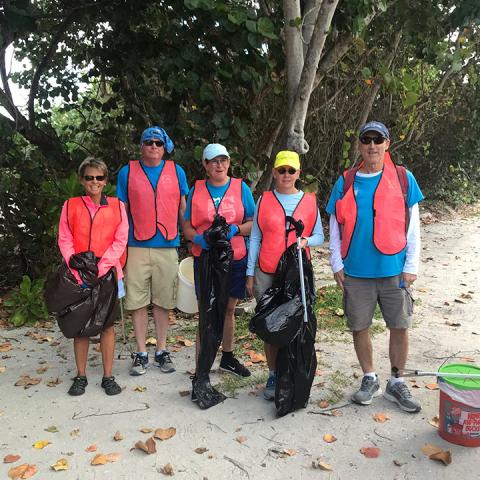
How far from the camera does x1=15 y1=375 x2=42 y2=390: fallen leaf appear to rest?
414cm

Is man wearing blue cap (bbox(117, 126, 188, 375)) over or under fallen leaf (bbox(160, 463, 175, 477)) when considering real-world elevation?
over

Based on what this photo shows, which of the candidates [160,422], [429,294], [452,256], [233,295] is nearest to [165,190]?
[233,295]

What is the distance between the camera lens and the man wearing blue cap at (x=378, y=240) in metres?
3.42

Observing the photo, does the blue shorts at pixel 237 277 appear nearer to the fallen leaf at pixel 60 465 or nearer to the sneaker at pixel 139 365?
the sneaker at pixel 139 365

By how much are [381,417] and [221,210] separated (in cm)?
185

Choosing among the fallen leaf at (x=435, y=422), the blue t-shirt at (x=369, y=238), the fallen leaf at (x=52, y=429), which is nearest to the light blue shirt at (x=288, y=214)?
the blue t-shirt at (x=369, y=238)

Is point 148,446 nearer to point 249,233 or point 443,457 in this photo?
point 249,233

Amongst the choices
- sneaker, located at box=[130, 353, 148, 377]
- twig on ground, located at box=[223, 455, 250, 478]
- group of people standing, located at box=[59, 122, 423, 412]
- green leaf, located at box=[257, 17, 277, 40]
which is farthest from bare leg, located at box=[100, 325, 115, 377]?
green leaf, located at box=[257, 17, 277, 40]

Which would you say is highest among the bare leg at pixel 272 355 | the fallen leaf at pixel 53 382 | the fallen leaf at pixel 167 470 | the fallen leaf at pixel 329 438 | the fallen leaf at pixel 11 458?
the bare leg at pixel 272 355

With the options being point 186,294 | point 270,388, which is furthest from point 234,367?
point 186,294

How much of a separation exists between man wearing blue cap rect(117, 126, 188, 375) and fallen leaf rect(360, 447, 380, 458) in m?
1.79

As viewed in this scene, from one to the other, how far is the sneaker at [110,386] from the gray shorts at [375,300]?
6.06 feet

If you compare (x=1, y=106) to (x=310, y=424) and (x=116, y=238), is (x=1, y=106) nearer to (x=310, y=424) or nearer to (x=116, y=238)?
(x=116, y=238)

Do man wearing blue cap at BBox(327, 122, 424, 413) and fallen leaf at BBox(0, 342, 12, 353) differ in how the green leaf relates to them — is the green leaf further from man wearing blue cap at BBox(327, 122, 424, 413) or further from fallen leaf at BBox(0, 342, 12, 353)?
fallen leaf at BBox(0, 342, 12, 353)
